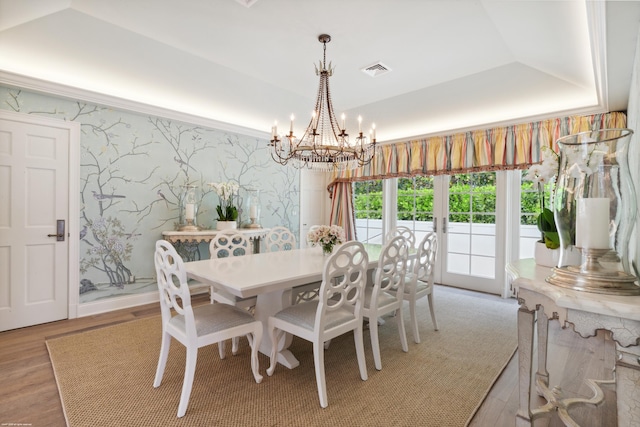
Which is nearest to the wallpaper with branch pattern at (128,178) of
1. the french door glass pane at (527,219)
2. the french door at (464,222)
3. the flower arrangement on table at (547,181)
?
the french door at (464,222)

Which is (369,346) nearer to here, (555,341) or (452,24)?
(555,341)

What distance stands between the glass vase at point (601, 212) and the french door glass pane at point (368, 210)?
423cm

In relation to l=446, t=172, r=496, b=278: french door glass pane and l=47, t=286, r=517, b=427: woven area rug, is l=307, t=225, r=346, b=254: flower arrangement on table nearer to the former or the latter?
l=47, t=286, r=517, b=427: woven area rug

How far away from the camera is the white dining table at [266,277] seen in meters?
1.86

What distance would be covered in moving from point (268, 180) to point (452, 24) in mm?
3327

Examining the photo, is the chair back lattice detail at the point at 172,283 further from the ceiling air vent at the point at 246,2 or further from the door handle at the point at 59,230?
the door handle at the point at 59,230

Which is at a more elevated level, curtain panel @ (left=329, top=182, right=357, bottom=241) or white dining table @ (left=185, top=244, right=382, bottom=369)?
curtain panel @ (left=329, top=182, right=357, bottom=241)

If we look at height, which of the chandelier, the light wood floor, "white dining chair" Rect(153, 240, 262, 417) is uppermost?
the chandelier

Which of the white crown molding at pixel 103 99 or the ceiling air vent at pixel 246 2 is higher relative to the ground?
the ceiling air vent at pixel 246 2

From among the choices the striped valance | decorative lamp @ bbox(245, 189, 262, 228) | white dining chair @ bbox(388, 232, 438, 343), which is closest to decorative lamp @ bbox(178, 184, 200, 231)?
decorative lamp @ bbox(245, 189, 262, 228)

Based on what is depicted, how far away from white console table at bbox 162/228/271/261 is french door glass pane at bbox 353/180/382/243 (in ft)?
6.94

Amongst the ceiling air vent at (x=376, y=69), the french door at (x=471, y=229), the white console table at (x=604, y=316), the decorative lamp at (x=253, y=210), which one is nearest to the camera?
the white console table at (x=604, y=316)

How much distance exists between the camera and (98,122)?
339 centimetres

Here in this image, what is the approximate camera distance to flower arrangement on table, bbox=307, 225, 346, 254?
279 cm
